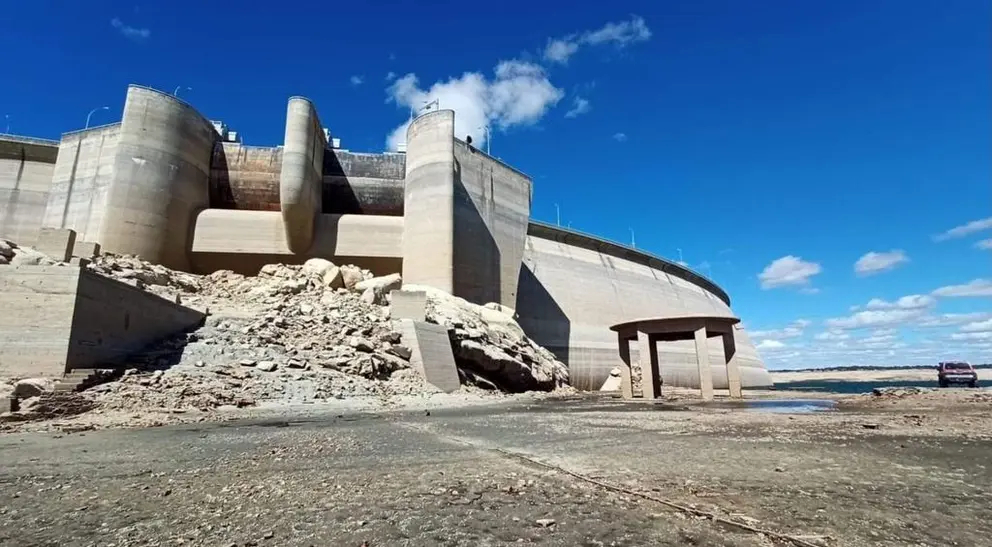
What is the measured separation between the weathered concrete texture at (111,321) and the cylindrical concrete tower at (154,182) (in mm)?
11531

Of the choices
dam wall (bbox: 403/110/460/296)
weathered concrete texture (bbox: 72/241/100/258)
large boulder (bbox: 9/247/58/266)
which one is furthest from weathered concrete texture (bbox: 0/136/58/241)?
dam wall (bbox: 403/110/460/296)

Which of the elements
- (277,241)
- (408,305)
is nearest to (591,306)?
(408,305)

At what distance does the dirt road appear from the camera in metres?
2.40

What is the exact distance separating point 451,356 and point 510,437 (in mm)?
13361

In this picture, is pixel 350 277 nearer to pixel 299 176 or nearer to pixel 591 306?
pixel 299 176

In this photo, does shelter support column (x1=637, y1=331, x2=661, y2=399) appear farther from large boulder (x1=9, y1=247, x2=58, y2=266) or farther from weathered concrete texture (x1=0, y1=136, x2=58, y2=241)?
weathered concrete texture (x1=0, y1=136, x2=58, y2=241)

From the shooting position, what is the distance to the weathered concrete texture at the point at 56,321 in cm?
1053

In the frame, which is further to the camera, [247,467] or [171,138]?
[171,138]

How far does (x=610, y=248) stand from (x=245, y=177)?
31.3 m

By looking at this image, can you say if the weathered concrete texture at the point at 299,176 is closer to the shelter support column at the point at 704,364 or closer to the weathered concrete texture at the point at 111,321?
the weathered concrete texture at the point at 111,321

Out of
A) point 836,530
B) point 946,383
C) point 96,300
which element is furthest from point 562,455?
point 946,383

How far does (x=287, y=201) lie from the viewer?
25734 millimetres

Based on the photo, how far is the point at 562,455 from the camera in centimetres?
486

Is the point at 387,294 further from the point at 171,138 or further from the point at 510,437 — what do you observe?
the point at 510,437
